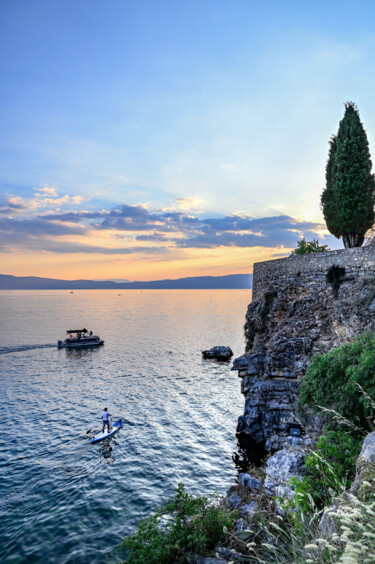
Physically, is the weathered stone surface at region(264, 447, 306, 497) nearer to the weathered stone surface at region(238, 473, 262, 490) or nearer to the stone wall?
the weathered stone surface at region(238, 473, 262, 490)

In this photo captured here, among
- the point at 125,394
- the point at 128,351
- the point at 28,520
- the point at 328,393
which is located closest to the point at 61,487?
the point at 28,520

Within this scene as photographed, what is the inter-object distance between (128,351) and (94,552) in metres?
56.1

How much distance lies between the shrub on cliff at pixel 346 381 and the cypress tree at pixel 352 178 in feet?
61.6

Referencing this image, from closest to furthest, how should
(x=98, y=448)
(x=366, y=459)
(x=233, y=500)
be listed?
(x=366, y=459)
(x=233, y=500)
(x=98, y=448)

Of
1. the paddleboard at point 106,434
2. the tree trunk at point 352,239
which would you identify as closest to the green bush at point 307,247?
the tree trunk at point 352,239

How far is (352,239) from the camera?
3319cm

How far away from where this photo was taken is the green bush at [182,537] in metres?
10.8

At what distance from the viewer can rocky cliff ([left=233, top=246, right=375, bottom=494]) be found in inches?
926

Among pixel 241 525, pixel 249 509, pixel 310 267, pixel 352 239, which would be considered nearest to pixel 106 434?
pixel 249 509

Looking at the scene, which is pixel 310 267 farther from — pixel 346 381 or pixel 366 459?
pixel 366 459

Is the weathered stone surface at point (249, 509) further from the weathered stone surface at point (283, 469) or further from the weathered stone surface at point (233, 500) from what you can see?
the weathered stone surface at point (283, 469)

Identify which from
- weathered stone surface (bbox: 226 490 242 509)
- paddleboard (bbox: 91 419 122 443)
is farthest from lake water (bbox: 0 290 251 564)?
weathered stone surface (bbox: 226 490 242 509)

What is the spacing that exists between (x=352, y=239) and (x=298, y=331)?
43.2 feet

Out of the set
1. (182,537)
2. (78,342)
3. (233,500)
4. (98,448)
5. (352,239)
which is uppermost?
(352,239)
